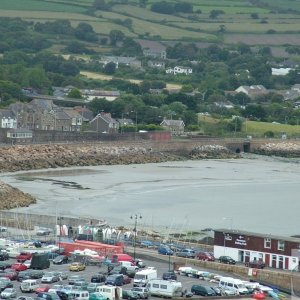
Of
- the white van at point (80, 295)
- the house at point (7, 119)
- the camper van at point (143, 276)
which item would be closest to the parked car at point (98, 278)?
the camper van at point (143, 276)

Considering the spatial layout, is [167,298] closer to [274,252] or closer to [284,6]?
[274,252]

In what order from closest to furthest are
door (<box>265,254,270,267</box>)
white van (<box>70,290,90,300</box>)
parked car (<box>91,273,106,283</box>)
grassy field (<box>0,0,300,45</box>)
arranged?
white van (<box>70,290,90,300</box>) < parked car (<box>91,273,106,283</box>) < door (<box>265,254,270,267</box>) < grassy field (<box>0,0,300,45</box>)

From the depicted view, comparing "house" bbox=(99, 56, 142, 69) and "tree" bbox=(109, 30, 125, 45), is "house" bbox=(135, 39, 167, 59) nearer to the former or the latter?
"tree" bbox=(109, 30, 125, 45)

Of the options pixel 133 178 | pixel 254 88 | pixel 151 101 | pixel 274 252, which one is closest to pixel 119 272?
pixel 274 252

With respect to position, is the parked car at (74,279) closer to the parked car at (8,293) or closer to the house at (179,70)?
the parked car at (8,293)

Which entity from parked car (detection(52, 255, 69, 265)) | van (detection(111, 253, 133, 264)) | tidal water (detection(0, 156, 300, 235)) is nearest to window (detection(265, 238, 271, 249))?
van (detection(111, 253, 133, 264))
